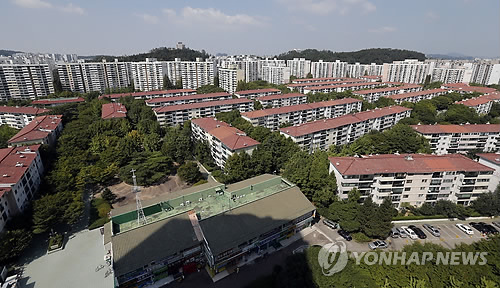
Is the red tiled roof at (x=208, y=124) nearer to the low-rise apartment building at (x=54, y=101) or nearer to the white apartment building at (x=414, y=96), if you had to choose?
the low-rise apartment building at (x=54, y=101)

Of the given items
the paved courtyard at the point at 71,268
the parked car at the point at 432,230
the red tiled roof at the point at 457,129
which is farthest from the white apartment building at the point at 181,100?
the parked car at the point at 432,230

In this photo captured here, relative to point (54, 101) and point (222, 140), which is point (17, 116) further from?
point (222, 140)

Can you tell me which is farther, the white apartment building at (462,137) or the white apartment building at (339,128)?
the white apartment building at (462,137)

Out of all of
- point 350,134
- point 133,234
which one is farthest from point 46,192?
point 350,134

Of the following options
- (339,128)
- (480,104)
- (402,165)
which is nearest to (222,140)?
(339,128)

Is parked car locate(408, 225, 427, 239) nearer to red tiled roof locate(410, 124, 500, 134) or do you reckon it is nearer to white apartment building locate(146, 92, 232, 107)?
red tiled roof locate(410, 124, 500, 134)

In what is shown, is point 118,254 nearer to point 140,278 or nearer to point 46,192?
point 140,278
